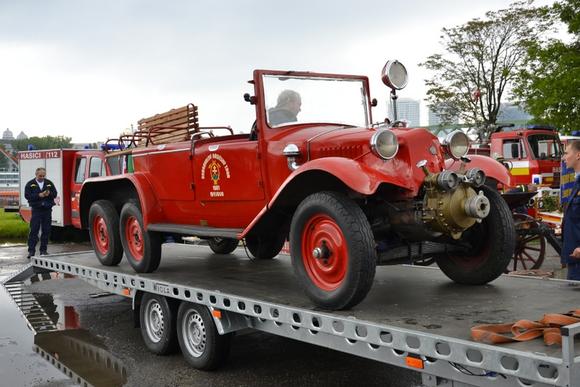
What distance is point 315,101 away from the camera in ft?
17.8

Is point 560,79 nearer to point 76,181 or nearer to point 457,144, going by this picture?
point 76,181

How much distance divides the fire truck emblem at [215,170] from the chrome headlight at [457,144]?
1894mm

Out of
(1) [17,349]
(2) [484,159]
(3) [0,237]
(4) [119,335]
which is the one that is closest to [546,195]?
(2) [484,159]

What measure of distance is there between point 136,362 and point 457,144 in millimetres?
3291

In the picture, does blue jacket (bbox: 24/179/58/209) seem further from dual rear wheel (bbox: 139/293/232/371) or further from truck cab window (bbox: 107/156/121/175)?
dual rear wheel (bbox: 139/293/232/371)

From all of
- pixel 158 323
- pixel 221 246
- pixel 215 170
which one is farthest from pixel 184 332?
pixel 221 246

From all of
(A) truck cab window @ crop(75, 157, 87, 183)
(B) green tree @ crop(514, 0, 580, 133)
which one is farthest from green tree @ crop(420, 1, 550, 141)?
(A) truck cab window @ crop(75, 157, 87, 183)

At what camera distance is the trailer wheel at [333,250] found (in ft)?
12.6

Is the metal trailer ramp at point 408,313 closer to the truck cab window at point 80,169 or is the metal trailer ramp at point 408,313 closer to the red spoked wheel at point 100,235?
the red spoked wheel at point 100,235

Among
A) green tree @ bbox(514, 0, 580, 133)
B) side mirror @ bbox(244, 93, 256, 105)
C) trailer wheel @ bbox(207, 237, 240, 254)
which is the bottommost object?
trailer wheel @ bbox(207, 237, 240, 254)

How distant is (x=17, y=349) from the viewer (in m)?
6.00

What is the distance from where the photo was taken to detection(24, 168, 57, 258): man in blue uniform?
479 inches

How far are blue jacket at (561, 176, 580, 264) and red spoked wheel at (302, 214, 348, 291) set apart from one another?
6.98 feet

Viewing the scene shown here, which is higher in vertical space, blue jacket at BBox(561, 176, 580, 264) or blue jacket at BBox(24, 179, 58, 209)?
blue jacket at BBox(24, 179, 58, 209)
